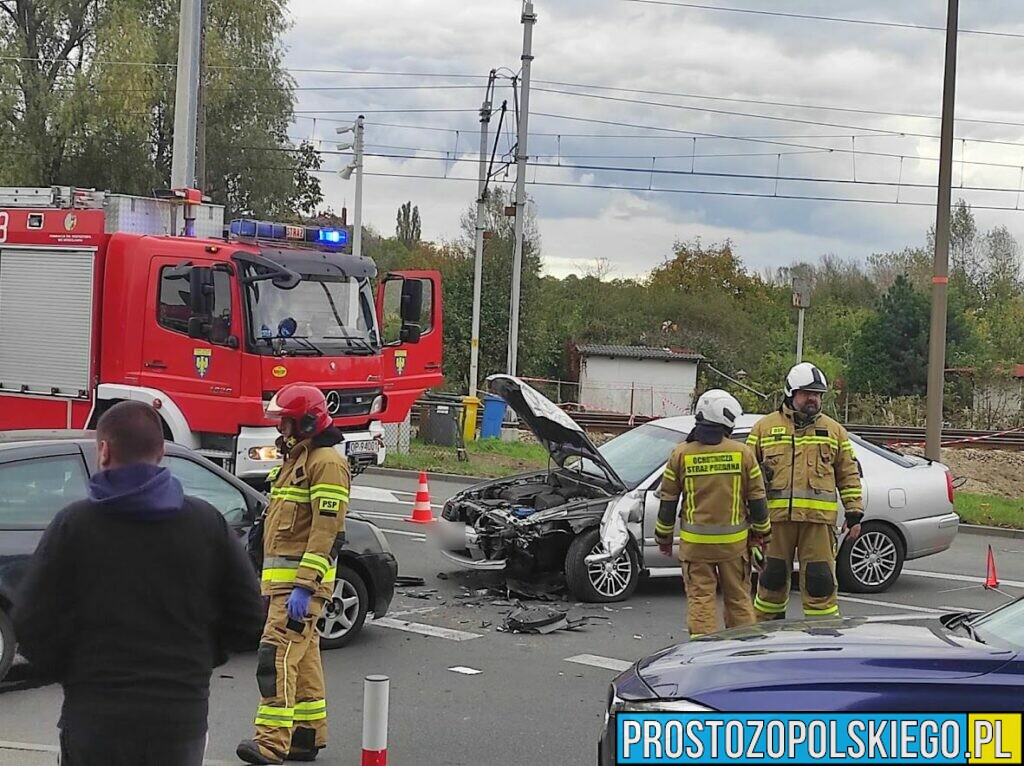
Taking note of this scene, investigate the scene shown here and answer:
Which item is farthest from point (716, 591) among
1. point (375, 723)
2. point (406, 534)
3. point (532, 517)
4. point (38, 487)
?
point (406, 534)

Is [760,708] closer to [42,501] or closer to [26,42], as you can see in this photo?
[42,501]

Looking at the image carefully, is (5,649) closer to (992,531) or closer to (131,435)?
(131,435)

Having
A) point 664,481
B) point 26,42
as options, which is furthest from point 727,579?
point 26,42

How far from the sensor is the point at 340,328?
42.1ft

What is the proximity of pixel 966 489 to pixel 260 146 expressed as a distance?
24.1m

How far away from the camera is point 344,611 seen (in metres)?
8.11

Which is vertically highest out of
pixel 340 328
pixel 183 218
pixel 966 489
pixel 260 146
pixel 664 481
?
pixel 260 146

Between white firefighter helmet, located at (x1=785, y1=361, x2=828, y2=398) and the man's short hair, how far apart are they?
202 inches

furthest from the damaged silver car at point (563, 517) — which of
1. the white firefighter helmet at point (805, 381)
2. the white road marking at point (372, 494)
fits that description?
the white road marking at point (372, 494)

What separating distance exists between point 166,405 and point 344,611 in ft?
16.2

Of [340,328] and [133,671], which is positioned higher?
[340,328]

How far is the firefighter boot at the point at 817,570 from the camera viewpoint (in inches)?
296

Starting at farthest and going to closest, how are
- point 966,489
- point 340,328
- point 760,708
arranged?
1. point 966,489
2. point 340,328
3. point 760,708

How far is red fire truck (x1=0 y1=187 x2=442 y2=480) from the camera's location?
12062 millimetres
